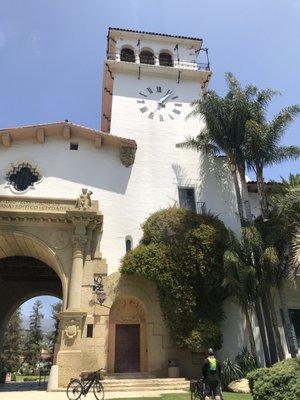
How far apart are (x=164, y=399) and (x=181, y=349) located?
20.6 ft

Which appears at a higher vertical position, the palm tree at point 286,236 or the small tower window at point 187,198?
the small tower window at point 187,198

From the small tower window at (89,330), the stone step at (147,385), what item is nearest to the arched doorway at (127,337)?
the small tower window at (89,330)

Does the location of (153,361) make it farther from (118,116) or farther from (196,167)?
(118,116)

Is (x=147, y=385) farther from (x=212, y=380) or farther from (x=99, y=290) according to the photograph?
(x=212, y=380)

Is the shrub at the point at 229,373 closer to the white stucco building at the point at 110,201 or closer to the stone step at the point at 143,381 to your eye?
the white stucco building at the point at 110,201

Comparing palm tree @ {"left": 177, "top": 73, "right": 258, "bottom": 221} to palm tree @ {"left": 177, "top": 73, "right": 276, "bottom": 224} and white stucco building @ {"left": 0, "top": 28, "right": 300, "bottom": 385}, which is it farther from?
white stucco building @ {"left": 0, "top": 28, "right": 300, "bottom": 385}

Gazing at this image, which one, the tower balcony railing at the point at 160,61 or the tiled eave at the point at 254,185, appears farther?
the tower balcony railing at the point at 160,61

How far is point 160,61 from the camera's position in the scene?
32281 mm

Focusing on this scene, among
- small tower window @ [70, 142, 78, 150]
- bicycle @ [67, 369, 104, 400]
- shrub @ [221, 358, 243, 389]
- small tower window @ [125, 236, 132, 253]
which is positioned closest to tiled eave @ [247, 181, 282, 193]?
small tower window @ [125, 236, 132, 253]

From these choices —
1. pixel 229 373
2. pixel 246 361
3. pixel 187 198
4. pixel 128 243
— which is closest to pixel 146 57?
pixel 187 198

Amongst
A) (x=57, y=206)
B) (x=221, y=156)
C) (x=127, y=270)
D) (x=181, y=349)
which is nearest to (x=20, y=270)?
(x=57, y=206)

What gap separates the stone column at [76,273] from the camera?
62.0 ft

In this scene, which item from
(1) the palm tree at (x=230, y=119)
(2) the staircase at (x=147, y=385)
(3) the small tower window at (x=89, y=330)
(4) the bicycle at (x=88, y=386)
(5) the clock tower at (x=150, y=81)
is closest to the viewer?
(4) the bicycle at (x=88, y=386)

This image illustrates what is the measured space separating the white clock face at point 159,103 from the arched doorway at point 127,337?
13.1 m
